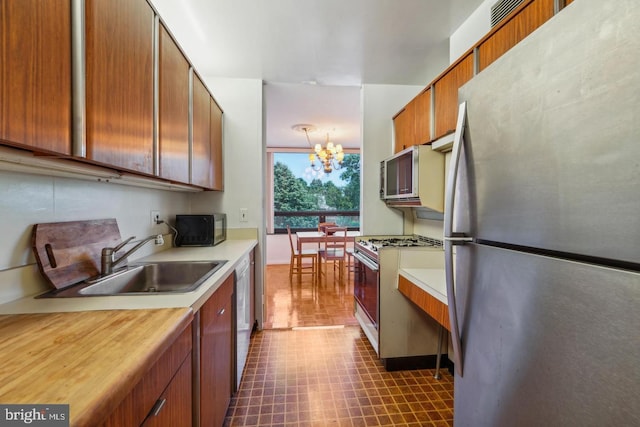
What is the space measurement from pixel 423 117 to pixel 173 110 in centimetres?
172

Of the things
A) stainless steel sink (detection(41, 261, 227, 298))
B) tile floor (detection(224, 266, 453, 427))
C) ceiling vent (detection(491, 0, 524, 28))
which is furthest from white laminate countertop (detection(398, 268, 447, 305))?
ceiling vent (detection(491, 0, 524, 28))

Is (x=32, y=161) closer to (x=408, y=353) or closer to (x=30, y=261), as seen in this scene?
(x=30, y=261)

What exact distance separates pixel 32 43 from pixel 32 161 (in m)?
0.34

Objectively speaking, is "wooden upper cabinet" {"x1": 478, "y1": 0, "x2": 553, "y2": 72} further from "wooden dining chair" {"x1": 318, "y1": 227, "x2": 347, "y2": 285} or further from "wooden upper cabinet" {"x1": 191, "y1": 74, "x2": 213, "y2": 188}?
"wooden dining chair" {"x1": 318, "y1": 227, "x2": 347, "y2": 285}

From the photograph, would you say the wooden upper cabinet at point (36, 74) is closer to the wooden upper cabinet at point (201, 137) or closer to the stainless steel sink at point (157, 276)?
the stainless steel sink at point (157, 276)

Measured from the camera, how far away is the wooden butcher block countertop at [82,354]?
455 millimetres

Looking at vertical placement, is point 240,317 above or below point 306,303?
above

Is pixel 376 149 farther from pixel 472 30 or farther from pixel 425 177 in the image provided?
pixel 472 30

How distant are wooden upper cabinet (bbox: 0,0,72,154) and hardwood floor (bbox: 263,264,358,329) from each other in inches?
93.0

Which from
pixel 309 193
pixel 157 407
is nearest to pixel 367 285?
pixel 157 407

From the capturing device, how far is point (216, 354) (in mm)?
1260

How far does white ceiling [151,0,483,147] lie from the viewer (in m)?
1.69

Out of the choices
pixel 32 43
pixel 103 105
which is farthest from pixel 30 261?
pixel 32 43

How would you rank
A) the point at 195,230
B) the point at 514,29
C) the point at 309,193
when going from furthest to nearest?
1. the point at 309,193
2. the point at 195,230
3. the point at 514,29
